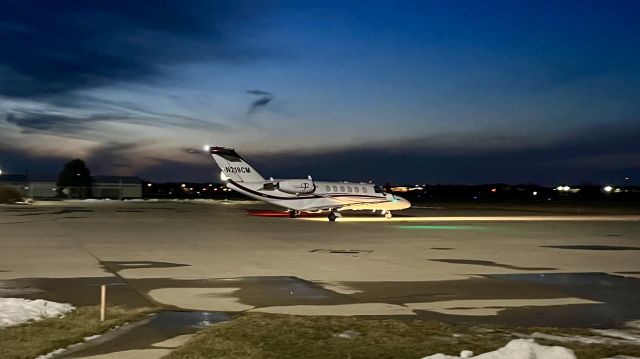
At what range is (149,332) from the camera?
11078 mm

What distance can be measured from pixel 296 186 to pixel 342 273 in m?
30.9

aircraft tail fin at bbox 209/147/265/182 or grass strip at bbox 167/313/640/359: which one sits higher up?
aircraft tail fin at bbox 209/147/265/182

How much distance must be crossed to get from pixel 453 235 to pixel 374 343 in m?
26.0

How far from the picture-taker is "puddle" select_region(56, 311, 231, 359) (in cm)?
992

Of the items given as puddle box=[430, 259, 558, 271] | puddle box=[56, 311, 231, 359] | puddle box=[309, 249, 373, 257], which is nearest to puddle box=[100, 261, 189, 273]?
puddle box=[309, 249, 373, 257]

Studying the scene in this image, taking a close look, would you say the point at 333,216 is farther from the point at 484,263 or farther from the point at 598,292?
the point at 598,292

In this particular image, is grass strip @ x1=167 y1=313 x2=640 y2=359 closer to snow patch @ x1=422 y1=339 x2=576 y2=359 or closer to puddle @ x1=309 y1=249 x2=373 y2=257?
snow patch @ x1=422 y1=339 x2=576 y2=359

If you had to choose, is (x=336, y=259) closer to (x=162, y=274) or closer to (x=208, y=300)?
(x=162, y=274)

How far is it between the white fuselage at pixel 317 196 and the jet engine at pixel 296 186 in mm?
213

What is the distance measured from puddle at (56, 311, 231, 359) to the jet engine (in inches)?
1466

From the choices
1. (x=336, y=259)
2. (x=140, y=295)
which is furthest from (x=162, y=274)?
(x=336, y=259)

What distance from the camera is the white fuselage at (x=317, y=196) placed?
2003 inches

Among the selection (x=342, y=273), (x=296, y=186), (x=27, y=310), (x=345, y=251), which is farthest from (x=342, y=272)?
(x=296, y=186)

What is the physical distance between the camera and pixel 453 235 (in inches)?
1396
